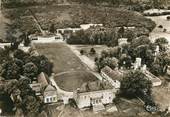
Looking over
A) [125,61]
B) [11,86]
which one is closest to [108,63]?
[125,61]

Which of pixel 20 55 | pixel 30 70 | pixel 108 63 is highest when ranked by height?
pixel 20 55

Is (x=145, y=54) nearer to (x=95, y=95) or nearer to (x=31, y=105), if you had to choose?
(x=95, y=95)

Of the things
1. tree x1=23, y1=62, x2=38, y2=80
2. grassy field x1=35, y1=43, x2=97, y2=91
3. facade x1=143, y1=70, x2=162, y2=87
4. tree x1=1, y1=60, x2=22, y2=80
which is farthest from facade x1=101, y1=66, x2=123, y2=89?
tree x1=1, y1=60, x2=22, y2=80

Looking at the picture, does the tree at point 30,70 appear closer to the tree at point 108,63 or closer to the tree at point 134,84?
the tree at point 108,63

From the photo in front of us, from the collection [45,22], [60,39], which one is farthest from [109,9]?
[60,39]

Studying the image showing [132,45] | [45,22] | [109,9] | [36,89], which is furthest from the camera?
[109,9]

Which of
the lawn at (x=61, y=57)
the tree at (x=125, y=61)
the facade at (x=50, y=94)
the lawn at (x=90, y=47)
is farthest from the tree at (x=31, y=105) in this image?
the lawn at (x=90, y=47)

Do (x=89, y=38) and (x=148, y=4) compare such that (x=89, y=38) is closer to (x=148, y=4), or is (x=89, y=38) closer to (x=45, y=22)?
(x=45, y=22)
